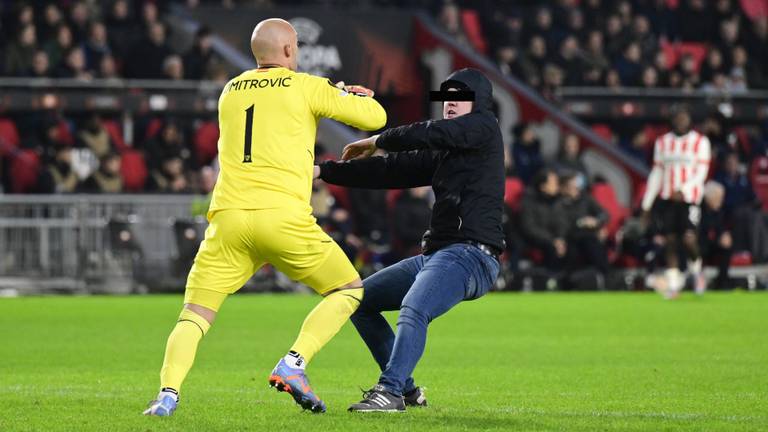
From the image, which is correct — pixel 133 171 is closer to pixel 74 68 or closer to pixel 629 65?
pixel 74 68

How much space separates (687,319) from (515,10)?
13.3 meters

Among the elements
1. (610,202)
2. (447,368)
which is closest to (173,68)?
(610,202)

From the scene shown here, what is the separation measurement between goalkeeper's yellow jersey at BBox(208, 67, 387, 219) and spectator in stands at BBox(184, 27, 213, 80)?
51.6 feet

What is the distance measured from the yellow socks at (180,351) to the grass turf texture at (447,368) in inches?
8.5

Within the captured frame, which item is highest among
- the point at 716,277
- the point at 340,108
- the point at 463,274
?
the point at 340,108

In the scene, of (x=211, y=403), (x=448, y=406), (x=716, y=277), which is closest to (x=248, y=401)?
(x=211, y=403)

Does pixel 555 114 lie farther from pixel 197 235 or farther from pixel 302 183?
pixel 302 183

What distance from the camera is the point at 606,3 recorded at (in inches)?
1165

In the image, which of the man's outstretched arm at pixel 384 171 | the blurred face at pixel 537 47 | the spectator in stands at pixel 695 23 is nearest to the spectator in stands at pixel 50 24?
the blurred face at pixel 537 47

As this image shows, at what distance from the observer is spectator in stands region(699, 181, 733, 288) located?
22.5m

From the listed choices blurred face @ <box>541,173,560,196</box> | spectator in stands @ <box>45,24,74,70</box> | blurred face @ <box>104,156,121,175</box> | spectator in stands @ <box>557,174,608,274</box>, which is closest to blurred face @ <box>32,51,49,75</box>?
spectator in stands @ <box>45,24,74,70</box>

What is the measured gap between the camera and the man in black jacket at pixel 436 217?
7996 mm

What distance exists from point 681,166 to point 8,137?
31.7 feet

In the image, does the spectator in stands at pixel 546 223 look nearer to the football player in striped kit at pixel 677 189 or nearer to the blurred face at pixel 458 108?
the football player in striped kit at pixel 677 189
